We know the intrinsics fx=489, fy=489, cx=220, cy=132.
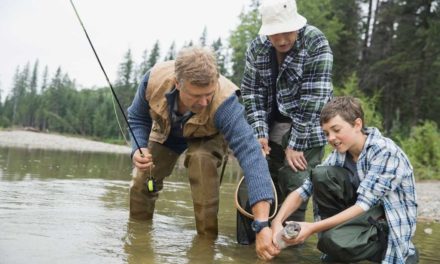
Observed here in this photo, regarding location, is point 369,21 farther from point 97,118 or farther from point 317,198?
point 97,118

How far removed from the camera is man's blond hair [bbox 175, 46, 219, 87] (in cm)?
304

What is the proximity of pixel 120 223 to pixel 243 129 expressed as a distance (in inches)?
53.0

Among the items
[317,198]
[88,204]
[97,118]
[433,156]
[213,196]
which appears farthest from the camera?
[97,118]

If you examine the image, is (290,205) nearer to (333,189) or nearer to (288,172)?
(333,189)

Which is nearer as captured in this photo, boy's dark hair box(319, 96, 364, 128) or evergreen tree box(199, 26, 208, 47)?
boy's dark hair box(319, 96, 364, 128)

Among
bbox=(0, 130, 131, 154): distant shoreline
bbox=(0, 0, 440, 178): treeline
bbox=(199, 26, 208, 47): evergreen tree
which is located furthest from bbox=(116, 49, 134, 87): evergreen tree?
bbox=(0, 0, 440, 178): treeline

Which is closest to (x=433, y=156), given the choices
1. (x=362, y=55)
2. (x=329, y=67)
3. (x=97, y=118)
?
(x=329, y=67)

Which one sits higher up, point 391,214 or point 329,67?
point 329,67

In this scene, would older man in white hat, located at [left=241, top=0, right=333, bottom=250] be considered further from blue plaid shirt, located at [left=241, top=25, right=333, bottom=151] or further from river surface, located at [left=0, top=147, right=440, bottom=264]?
river surface, located at [left=0, top=147, right=440, bottom=264]

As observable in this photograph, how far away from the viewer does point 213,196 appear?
3.71 m

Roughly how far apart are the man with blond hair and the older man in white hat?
15.0 inches

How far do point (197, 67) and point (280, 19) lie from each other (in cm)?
90

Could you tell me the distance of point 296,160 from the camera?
3.70 m

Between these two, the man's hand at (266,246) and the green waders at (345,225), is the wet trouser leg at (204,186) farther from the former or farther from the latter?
the green waders at (345,225)
